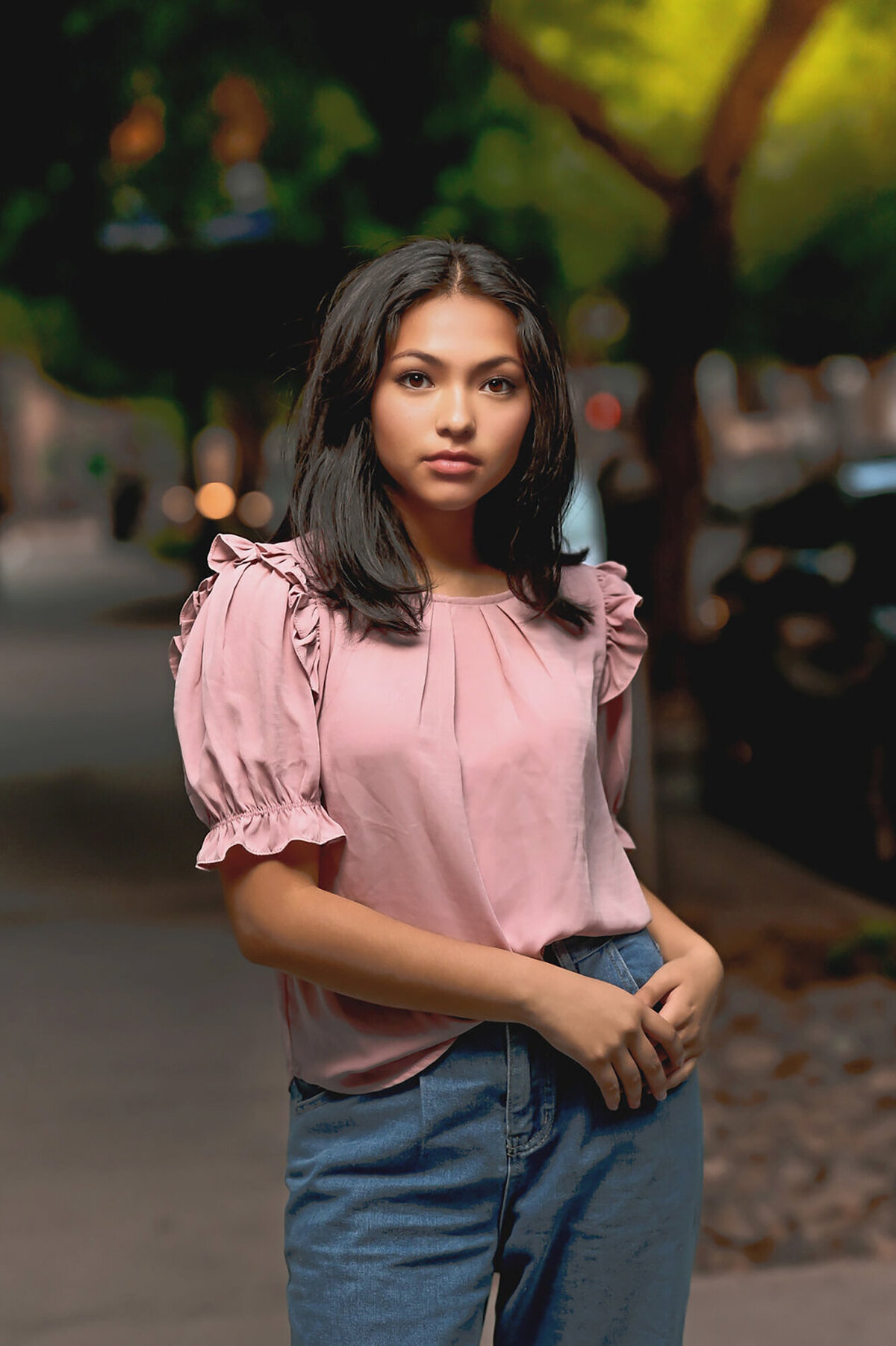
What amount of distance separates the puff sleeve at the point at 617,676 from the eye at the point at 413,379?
36cm

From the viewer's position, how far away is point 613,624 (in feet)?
5.82

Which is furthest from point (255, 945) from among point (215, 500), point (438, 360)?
point (215, 500)

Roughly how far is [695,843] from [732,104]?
3.48 meters

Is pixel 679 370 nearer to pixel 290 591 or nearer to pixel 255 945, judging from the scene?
pixel 290 591

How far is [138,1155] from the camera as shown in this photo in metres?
3.89

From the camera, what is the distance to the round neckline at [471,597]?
1.63 metres

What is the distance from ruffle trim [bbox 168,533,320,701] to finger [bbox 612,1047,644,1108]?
51 cm

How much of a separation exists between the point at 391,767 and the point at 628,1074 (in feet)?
1.39

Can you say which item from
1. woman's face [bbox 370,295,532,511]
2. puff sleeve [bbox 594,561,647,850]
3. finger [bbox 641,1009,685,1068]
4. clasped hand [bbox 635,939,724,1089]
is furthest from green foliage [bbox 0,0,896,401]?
finger [bbox 641,1009,685,1068]

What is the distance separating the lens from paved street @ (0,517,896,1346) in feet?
10.2

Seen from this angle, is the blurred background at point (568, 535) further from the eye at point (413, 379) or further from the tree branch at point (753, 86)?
the eye at point (413, 379)

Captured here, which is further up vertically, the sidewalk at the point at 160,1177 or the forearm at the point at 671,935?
the forearm at the point at 671,935

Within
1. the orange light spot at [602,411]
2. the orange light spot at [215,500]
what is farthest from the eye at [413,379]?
the orange light spot at [215,500]

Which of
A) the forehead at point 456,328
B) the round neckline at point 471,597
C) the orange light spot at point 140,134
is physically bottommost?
the round neckline at point 471,597
